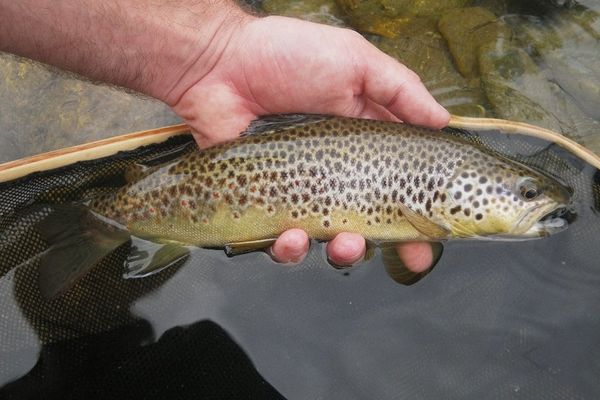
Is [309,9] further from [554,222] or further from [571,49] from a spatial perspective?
[554,222]

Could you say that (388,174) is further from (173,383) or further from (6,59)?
(6,59)

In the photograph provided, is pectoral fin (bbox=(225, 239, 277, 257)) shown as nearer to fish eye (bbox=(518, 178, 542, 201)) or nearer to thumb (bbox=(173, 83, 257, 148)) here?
thumb (bbox=(173, 83, 257, 148))

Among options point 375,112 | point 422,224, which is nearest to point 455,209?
point 422,224

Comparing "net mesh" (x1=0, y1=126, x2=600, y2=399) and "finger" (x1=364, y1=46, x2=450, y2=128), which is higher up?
"finger" (x1=364, y1=46, x2=450, y2=128)

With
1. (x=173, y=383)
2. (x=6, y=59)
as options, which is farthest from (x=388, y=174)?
(x=6, y=59)

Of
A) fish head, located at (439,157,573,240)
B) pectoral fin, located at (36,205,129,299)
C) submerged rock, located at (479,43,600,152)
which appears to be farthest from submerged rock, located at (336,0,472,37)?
pectoral fin, located at (36,205,129,299)
